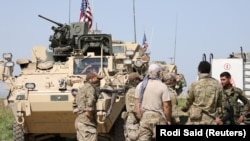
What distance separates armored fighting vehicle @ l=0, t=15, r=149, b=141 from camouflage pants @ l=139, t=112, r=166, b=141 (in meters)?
3.39

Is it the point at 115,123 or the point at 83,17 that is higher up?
the point at 83,17

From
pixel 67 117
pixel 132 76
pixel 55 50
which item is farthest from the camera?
pixel 55 50

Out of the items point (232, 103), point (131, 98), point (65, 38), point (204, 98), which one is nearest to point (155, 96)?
point (204, 98)

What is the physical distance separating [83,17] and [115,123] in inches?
413

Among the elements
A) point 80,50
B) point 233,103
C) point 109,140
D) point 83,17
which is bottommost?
point 109,140

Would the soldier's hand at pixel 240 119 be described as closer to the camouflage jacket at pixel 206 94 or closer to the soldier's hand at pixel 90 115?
the camouflage jacket at pixel 206 94

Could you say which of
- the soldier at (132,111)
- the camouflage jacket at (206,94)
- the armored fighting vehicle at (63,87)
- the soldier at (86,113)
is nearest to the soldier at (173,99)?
the soldier at (132,111)

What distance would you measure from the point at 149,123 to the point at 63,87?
173 inches

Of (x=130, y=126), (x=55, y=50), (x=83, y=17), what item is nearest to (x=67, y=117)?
(x=130, y=126)

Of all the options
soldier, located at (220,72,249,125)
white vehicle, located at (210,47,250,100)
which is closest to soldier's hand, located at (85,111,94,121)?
soldier, located at (220,72,249,125)

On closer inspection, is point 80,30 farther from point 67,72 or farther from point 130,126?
point 130,126

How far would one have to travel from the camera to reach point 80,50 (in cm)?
1232

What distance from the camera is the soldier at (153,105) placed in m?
6.72

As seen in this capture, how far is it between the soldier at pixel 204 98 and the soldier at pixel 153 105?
320 mm
